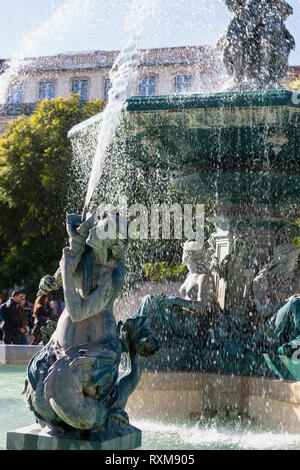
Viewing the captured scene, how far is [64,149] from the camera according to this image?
21.4 metres

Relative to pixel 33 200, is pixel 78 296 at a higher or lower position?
lower

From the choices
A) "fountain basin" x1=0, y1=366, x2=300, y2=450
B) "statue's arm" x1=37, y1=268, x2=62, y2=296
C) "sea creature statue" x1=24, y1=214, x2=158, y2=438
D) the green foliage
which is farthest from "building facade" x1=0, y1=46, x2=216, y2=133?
"sea creature statue" x1=24, y1=214, x2=158, y2=438

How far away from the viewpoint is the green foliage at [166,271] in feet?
57.6

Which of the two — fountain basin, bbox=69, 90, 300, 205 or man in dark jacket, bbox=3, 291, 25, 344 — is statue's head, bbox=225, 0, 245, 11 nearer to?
fountain basin, bbox=69, 90, 300, 205

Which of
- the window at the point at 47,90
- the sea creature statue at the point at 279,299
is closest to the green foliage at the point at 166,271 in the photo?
the sea creature statue at the point at 279,299

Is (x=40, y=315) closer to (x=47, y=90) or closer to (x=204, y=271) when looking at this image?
(x=204, y=271)

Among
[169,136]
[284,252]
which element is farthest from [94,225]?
[284,252]

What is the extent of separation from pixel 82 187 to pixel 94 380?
52.8 ft

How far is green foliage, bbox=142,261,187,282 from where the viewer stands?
17.6m

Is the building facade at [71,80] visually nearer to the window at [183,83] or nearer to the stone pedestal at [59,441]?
the window at [183,83]

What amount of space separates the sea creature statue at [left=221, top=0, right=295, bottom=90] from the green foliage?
10.9 metres

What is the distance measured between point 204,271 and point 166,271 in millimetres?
11812

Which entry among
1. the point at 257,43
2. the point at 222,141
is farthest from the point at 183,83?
the point at 222,141

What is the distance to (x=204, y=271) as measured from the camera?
19.9 feet
